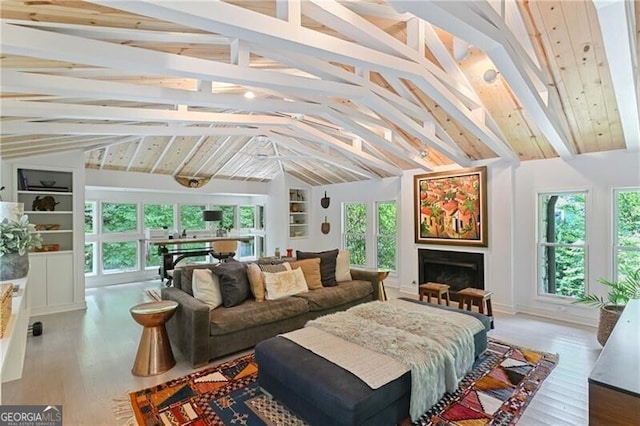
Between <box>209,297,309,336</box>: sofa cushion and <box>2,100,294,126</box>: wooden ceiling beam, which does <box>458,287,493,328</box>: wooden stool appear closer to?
<box>209,297,309,336</box>: sofa cushion

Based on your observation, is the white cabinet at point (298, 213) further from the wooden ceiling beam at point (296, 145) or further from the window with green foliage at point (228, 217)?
the wooden ceiling beam at point (296, 145)

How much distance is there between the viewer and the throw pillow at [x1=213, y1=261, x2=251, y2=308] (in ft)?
12.0

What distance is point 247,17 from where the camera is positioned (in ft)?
6.09

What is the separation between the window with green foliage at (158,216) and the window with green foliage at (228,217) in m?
1.21

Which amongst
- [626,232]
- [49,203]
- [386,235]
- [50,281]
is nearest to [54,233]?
[49,203]

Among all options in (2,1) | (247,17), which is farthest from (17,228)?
(247,17)

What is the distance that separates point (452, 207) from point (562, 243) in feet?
5.27

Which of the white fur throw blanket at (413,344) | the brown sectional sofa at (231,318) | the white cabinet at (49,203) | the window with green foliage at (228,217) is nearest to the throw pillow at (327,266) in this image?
the brown sectional sofa at (231,318)

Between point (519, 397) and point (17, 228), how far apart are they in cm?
457

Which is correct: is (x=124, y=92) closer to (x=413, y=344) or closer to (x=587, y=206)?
(x=413, y=344)

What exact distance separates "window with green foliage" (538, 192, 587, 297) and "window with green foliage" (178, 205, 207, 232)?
7369mm

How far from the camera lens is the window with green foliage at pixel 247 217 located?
9.40m

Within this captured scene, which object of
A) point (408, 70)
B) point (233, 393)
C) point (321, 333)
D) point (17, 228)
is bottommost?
point (233, 393)

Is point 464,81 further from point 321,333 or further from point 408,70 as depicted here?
point 321,333
